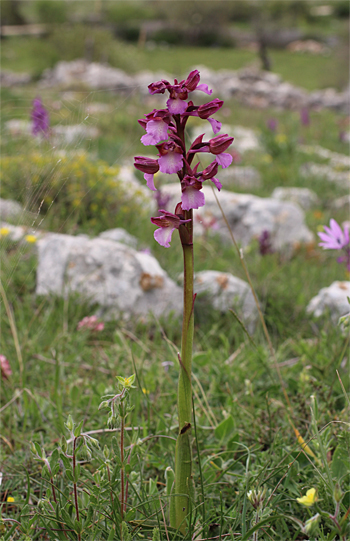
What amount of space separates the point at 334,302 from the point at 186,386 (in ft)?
6.52

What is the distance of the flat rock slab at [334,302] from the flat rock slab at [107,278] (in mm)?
919

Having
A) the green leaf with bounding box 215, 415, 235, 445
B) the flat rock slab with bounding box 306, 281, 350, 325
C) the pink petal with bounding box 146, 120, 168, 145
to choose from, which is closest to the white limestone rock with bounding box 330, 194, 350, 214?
the flat rock slab with bounding box 306, 281, 350, 325

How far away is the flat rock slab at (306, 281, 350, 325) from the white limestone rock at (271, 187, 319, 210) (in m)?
3.08

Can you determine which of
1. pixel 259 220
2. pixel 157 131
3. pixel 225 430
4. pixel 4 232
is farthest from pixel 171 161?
pixel 259 220

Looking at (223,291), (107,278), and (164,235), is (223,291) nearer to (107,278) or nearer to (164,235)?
(107,278)

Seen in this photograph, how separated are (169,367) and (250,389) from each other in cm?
51

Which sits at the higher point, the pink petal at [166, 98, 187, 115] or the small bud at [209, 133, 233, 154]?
the pink petal at [166, 98, 187, 115]

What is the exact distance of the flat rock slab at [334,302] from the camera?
268 cm

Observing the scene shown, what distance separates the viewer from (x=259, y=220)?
186 inches

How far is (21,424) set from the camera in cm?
187

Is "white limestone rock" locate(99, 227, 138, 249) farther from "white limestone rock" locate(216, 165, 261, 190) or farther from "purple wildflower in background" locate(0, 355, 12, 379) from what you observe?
"white limestone rock" locate(216, 165, 261, 190)

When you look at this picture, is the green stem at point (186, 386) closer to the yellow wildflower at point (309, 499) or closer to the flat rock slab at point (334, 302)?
the yellow wildflower at point (309, 499)

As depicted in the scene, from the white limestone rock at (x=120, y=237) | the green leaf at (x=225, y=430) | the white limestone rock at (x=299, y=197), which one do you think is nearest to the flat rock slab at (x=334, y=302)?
the green leaf at (x=225, y=430)

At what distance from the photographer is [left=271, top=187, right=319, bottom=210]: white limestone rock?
18.9 feet
